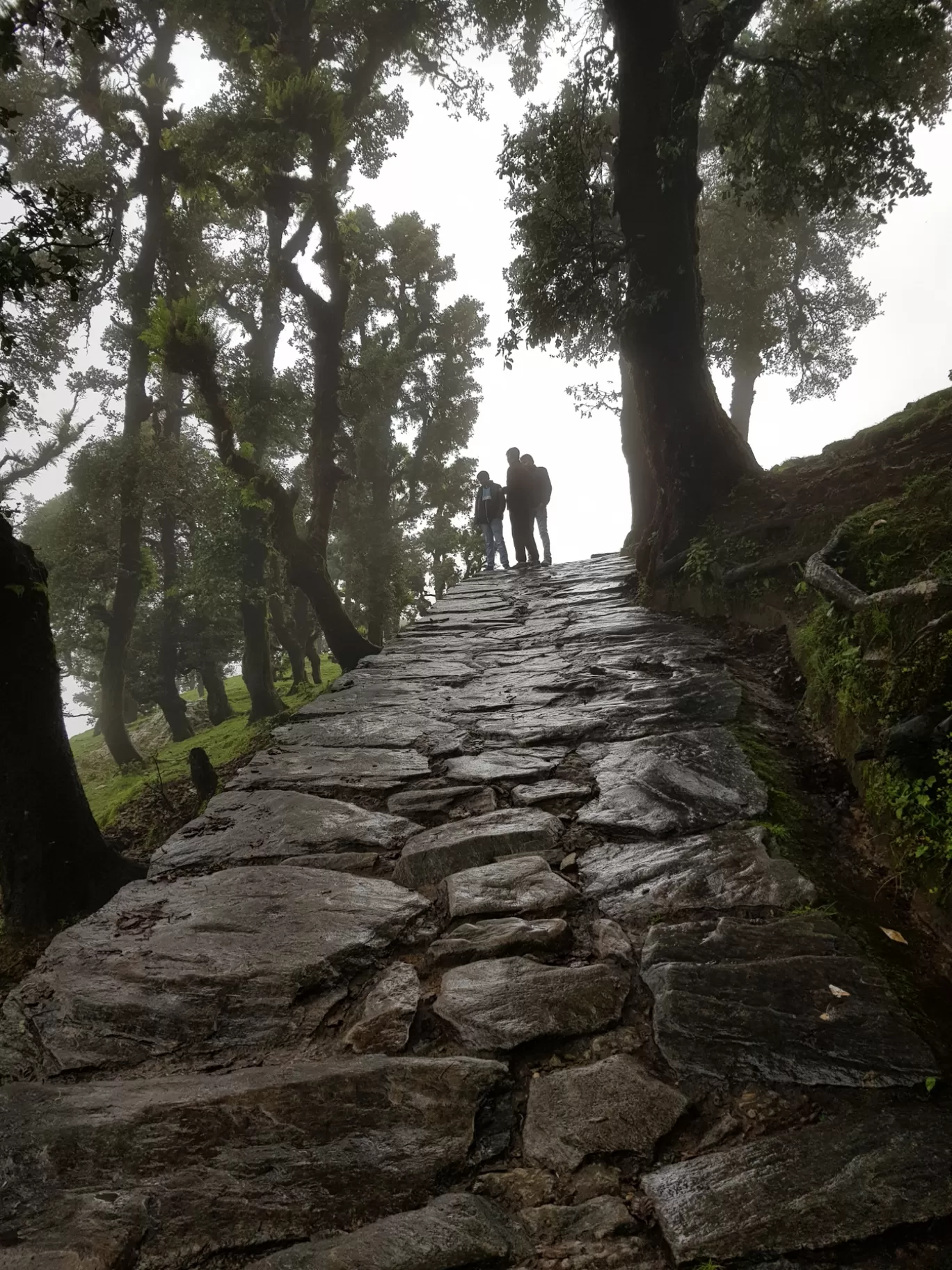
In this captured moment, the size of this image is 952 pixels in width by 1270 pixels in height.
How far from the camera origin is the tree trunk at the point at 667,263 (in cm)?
784

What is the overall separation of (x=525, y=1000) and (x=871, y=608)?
270 centimetres

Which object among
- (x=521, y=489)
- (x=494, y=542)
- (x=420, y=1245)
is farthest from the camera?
(x=494, y=542)

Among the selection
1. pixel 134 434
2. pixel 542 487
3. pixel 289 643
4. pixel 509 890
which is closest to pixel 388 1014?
pixel 509 890

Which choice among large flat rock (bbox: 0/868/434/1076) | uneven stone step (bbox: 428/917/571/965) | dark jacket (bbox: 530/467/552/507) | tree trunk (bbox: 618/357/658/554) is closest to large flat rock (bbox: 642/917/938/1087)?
uneven stone step (bbox: 428/917/571/965)

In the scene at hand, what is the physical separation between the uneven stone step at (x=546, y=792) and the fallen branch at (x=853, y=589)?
1683 mm

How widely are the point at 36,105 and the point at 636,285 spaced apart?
1786 centimetres

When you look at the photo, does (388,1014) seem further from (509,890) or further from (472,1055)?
(509,890)

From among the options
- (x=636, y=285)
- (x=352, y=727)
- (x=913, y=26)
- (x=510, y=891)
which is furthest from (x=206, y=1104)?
(x=913, y=26)

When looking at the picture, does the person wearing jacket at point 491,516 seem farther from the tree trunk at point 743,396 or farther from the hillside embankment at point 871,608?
the hillside embankment at point 871,608

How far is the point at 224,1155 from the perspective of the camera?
158 centimetres

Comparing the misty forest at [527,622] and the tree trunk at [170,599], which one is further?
the tree trunk at [170,599]

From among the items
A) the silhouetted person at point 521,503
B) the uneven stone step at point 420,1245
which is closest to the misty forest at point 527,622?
the uneven stone step at point 420,1245

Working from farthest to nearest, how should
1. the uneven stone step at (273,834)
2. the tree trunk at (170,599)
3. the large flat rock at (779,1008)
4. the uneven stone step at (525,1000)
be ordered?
the tree trunk at (170,599) → the uneven stone step at (273,834) → the uneven stone step at (525,1000) → the large flat rock at (779,1008)

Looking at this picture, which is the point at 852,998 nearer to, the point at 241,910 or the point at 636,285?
the point at 241,910
